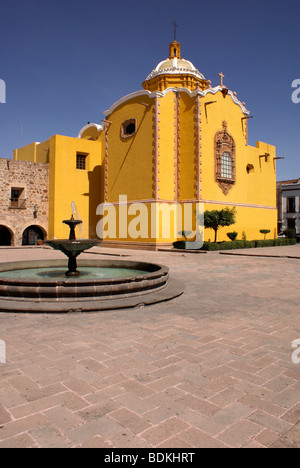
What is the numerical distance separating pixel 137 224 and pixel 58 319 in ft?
56.4

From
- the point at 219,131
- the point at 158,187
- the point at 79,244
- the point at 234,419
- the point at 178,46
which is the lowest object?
the point at 234,419

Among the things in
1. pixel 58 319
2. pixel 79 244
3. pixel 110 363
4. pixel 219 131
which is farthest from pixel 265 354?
pixel 219 131

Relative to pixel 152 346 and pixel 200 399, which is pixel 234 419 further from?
pixel 152 346

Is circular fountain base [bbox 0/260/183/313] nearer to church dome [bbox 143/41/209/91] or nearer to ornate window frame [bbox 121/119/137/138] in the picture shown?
ornate window frame [bbox 121/119/137/138]

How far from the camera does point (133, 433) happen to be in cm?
215

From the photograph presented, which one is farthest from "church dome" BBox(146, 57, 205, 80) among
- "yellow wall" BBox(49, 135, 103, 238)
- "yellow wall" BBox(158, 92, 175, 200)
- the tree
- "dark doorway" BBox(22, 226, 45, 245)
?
"dark doorway" BBox(22, 226, 45, 245)

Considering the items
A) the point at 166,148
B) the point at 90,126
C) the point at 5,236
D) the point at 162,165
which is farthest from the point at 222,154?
the point at 5,236

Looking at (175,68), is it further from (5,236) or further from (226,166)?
(5,236)

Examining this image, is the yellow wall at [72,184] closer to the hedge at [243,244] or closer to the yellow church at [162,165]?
the yellow church at [162,165]

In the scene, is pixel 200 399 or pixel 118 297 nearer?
pixel 200 399

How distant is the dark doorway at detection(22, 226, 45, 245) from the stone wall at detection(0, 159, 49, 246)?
0.27 meters

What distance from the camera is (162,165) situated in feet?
69.1

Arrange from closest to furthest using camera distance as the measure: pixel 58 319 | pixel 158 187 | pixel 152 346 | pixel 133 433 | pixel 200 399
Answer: pixel 133 433 → pixel 200 399 → pixel 152 346 → pixel 58 319 → pixel 158 187

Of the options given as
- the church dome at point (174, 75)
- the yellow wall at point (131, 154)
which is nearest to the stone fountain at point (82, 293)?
the yellow wall at point (131, 154)
